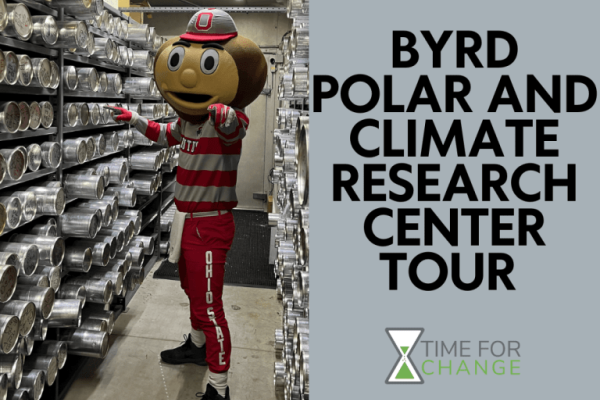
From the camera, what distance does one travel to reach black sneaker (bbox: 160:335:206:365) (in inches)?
128

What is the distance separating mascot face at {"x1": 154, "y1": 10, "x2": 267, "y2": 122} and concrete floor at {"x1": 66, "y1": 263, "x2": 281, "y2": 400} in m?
1.53

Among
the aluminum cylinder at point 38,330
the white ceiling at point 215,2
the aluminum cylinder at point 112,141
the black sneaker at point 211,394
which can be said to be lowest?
the black sneaker at point 211,394

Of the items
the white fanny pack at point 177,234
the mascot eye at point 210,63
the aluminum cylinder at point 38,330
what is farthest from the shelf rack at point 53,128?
the mascot eye at point 210,63

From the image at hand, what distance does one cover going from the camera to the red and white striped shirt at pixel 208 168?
2764 millimetres

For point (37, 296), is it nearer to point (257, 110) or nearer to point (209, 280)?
point (209, 280)

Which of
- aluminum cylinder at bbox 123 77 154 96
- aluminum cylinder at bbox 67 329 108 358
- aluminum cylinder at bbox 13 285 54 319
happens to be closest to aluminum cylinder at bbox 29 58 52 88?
aluminum cylinder at bbox 13 285 54 319

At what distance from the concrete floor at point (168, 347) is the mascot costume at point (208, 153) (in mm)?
327

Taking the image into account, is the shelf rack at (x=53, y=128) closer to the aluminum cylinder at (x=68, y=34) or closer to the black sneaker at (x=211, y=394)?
the aluminum cylinder at (x=68, y=34)

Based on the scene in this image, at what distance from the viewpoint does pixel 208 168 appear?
2.78m

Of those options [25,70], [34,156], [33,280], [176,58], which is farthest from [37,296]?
[176,58]

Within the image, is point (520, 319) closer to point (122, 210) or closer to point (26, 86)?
point (26, 86)

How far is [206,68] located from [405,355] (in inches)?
85.8

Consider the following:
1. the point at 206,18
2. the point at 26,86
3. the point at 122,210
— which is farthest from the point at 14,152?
the point at 122,210

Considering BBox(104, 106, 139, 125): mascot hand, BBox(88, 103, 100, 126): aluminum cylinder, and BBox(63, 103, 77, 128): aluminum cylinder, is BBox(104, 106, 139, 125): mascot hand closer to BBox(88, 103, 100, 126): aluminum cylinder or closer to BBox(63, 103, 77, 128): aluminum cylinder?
BBox(88, 103, 100, 126): aluminum cylinder
